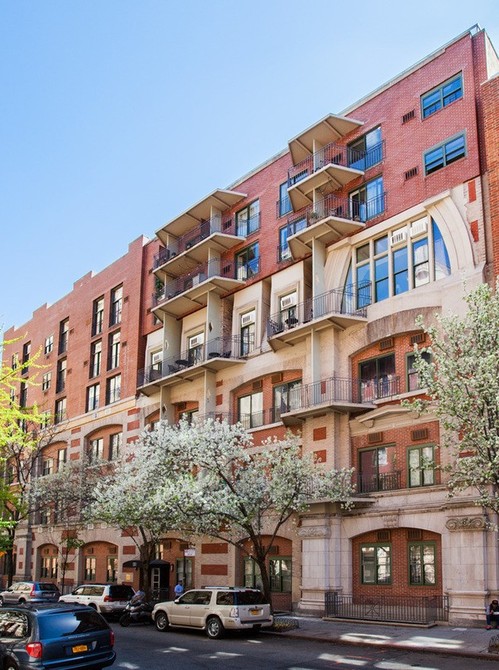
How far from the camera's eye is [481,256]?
92.2 feet

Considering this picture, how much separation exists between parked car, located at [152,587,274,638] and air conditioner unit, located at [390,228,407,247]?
15.4 m

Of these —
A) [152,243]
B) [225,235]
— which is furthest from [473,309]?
[152,243]

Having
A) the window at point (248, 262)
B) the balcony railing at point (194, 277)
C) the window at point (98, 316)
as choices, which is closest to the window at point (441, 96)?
the window at point (248, 262)

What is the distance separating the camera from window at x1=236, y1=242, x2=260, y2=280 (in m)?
39.8

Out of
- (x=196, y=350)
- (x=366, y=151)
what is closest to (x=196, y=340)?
(x=196, y=350)

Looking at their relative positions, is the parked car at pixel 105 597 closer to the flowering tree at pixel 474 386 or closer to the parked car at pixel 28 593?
the parked car at pixel 28 593

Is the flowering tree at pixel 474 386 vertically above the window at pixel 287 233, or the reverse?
the window at pixel 287 233

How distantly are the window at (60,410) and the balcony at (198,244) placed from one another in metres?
15.9

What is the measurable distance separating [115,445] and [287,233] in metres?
20.0

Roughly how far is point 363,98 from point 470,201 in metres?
9.19

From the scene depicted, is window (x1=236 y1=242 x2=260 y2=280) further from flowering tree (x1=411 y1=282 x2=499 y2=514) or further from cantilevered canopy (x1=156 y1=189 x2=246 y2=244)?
flowering tree (x1=411 y1=282 x2=499 y2=514)

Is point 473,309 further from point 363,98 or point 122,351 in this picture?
point 122,351

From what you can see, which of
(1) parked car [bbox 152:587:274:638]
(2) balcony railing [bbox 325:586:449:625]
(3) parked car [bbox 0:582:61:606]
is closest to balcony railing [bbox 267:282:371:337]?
(2) balcony railing [bbox 325:586:449:625]

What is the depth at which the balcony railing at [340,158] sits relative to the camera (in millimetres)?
34094
